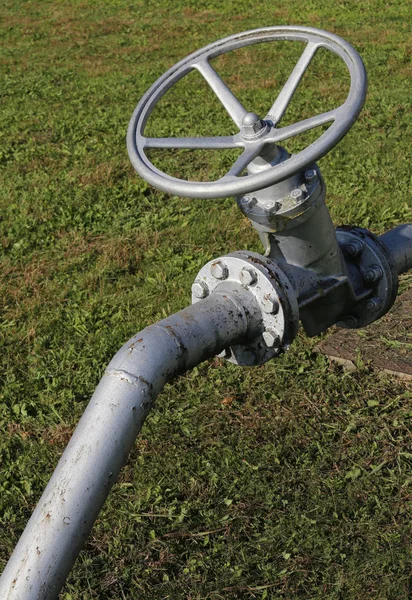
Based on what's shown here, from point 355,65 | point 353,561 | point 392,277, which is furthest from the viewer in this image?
point 353,561

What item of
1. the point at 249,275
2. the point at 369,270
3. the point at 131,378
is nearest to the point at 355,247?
the point at 369,270

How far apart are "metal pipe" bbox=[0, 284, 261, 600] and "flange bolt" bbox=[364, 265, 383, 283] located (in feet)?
2.17

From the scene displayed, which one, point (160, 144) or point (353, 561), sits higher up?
point (160, 144)

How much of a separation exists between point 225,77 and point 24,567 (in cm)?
701

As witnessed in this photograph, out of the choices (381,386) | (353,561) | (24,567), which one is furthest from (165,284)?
(24,567)

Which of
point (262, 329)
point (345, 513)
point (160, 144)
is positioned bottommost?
point (345, 513)

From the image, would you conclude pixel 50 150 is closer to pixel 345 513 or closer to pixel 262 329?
pixel 345 513

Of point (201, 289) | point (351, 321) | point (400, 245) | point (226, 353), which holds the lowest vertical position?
point (351, 321)

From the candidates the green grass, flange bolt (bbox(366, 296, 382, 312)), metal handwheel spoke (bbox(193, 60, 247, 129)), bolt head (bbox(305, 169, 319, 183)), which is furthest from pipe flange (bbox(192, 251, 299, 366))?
the green grass

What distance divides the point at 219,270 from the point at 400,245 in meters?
0.67

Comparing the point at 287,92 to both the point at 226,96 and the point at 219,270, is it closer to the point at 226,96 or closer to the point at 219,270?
the point at 226,96

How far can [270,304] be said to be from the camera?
1.87 m

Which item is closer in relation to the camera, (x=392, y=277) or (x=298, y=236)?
(x=298, y=236)

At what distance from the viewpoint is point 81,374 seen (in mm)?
3592
